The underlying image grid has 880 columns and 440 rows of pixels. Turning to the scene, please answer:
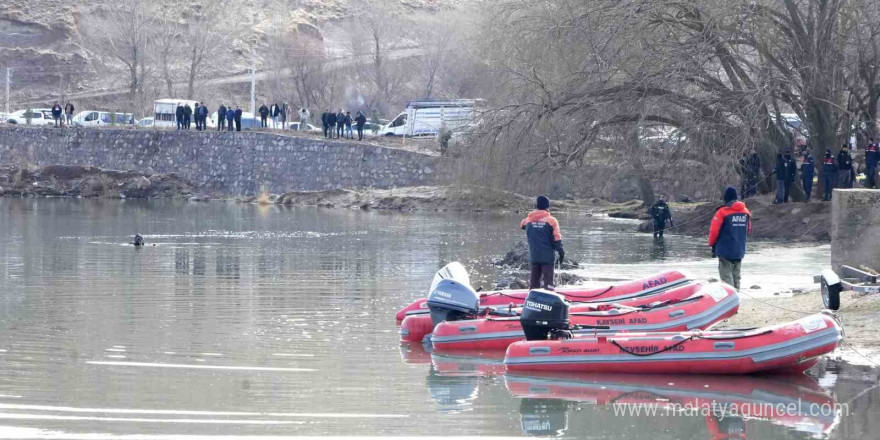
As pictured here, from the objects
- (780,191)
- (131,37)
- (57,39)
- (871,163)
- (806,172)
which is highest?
(57,39)

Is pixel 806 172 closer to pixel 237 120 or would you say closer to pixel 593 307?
pixel 593 307

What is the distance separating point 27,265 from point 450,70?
154ft

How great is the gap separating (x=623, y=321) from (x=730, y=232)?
2968 mm

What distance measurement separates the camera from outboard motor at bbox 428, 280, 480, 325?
15.3m

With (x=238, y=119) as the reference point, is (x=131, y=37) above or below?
above

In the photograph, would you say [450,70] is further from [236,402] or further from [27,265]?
[236,402]

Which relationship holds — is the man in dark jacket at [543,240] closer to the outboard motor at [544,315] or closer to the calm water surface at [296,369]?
the calm water surface at [296,369]

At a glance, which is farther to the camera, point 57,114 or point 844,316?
point 57,114

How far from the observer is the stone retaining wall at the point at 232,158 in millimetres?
52906

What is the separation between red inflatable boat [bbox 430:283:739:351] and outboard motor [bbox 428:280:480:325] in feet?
0.74

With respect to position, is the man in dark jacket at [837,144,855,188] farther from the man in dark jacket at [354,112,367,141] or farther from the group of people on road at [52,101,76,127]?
the group of people on road at [52,101,76,127]

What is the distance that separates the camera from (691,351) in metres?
13.2

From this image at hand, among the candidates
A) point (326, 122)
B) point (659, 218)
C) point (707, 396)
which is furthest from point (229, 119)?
point (707, 396)

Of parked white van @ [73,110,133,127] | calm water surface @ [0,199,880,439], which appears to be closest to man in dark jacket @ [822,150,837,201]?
calm water surface @ [0,199,880,439]
